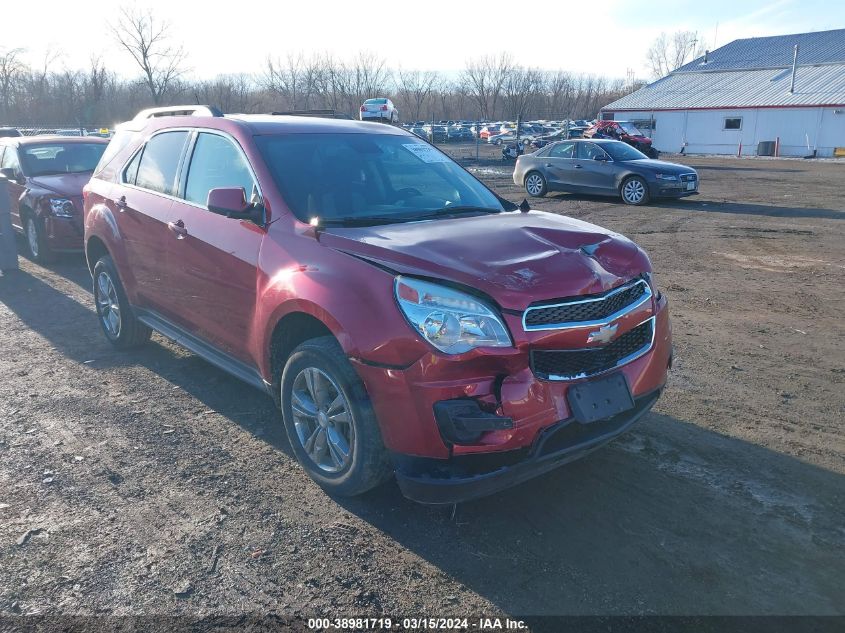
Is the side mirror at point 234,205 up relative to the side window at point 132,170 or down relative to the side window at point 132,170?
down

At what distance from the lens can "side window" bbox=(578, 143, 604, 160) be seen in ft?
55.9

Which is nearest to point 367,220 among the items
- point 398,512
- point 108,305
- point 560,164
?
point 398,512

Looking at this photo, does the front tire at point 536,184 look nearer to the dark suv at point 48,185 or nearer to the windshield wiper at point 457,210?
the dark suv at point 48,185

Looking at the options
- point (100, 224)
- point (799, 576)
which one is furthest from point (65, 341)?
point (799, 576)

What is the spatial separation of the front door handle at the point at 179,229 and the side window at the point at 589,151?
14.1m

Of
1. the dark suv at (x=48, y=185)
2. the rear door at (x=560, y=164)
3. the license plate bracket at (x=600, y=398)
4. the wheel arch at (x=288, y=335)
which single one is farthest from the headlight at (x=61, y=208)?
the rear door at (x=560, y=164)

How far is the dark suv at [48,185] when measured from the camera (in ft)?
31.2

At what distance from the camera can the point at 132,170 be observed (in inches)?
223

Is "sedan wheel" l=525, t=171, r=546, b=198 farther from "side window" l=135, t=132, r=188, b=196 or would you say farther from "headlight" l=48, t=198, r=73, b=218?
"side window" l=135, t=132, r=188, b=196

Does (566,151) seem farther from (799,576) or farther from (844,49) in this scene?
(844,49)

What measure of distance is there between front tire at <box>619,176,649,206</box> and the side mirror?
1382cm

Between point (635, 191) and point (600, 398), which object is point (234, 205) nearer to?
point (600, 398)

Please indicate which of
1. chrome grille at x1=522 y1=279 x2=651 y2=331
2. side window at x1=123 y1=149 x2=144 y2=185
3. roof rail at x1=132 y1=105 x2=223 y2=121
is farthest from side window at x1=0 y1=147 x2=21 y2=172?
chrome grille at x1=522 y1=279 x2=651 y2=331

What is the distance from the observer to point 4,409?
493cm
